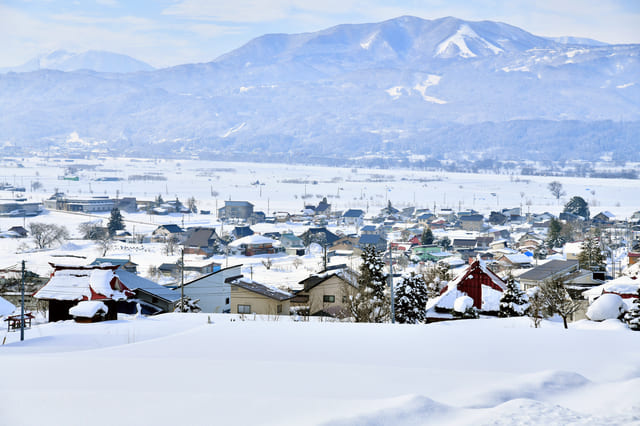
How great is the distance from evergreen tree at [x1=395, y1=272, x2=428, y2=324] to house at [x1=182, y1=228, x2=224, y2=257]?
13570 mm

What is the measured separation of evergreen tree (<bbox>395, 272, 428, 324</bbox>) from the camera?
6863 millimetres

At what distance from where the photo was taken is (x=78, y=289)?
6.26 metres

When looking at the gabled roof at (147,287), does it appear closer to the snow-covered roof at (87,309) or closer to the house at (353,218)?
the snow-covered roof at (87,309)

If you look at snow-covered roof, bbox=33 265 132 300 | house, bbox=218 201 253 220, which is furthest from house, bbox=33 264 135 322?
house, bbox=218 201 253 220

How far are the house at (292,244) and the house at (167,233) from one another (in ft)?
11.2

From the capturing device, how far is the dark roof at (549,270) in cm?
1259

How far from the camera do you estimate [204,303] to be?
9.23 meters

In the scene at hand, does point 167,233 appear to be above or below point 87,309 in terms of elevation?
below

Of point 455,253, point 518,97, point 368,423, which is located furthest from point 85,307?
point 518,97

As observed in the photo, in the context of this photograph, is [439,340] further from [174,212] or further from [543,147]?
[543,147]

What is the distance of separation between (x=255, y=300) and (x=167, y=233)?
15.1m

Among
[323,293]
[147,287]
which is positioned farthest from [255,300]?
[147,287]

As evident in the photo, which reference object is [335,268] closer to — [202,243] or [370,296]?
[370,296]

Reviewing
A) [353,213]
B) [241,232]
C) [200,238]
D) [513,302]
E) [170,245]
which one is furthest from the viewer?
[353,213]
